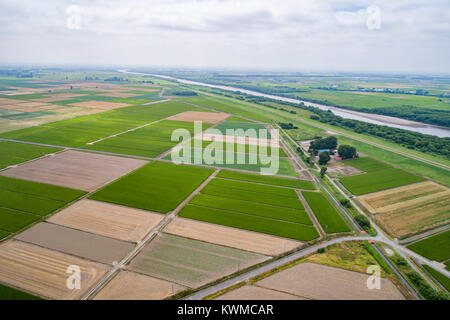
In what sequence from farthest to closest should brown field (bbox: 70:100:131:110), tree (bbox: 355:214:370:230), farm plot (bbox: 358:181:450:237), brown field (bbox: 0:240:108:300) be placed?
brown field (bbox: 70:100:131:110) < farm plot (bbox: 358:181:450:237) < tree (bbox: 355:214:370:230) < brown field (bbox: 0:240:108:300)

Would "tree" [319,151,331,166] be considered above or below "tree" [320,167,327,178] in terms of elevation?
above

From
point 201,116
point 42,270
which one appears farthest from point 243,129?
point 42,270

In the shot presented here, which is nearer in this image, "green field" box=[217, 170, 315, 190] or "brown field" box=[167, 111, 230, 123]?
"green field" box=[217, 170, 315, 190]

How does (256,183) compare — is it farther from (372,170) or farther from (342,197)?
(372,170)

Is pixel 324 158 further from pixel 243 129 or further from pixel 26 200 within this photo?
pixel 26 200

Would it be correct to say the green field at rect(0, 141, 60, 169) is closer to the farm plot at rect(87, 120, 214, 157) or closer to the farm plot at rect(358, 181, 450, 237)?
the farm plot at rect(87, 120, 214, 157)

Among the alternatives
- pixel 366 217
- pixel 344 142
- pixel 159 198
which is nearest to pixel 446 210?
pixel 366 217

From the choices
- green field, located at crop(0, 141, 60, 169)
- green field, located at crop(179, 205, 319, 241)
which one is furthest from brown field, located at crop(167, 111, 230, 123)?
green field, located at crop(179, 205, 319, 241)
